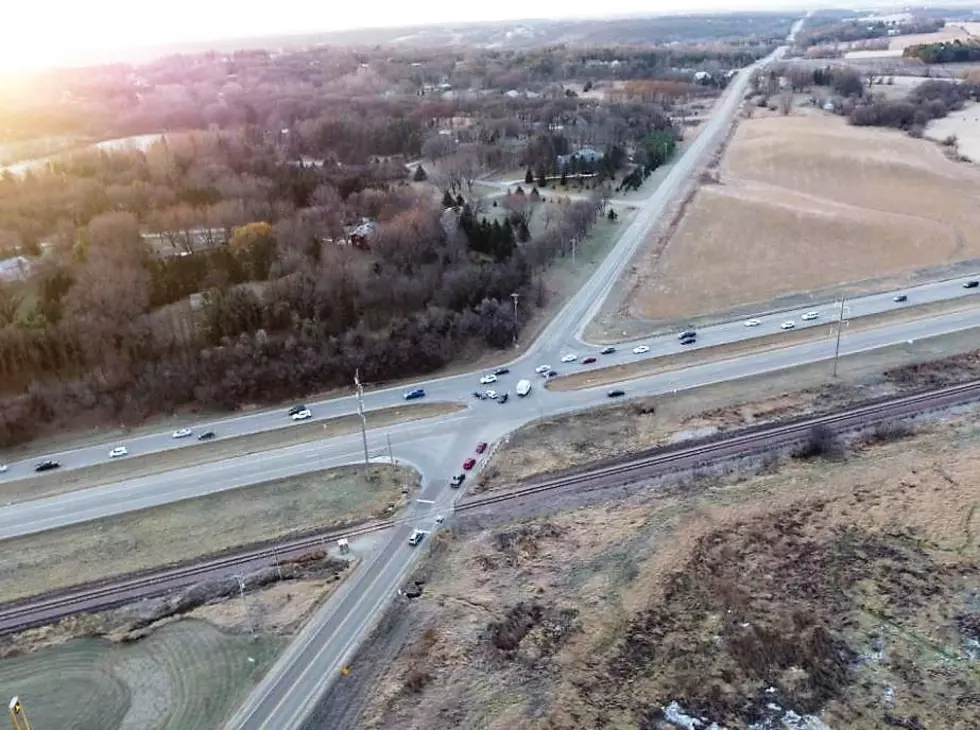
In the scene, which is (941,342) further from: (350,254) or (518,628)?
(350,254)

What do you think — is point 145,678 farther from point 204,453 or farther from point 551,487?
point 551,487

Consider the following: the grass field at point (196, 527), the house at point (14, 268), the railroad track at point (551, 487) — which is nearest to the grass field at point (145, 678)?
the railroad track at point (551, 487)

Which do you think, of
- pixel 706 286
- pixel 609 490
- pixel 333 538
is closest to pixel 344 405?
pixel 333 538

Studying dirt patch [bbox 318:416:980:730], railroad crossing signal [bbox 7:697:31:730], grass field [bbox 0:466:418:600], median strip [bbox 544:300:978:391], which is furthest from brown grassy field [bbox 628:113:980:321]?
railroad crossing signal [bbox 7:697:31:730]

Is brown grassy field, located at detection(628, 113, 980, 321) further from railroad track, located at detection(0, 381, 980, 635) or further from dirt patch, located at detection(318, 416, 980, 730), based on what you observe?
dirt patch, located at detection(318, 416, 980, 730)

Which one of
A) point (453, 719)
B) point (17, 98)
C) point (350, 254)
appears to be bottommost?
point (453, 719)

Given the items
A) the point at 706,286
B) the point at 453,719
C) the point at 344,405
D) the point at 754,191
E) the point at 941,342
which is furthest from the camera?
the point at 754,191
